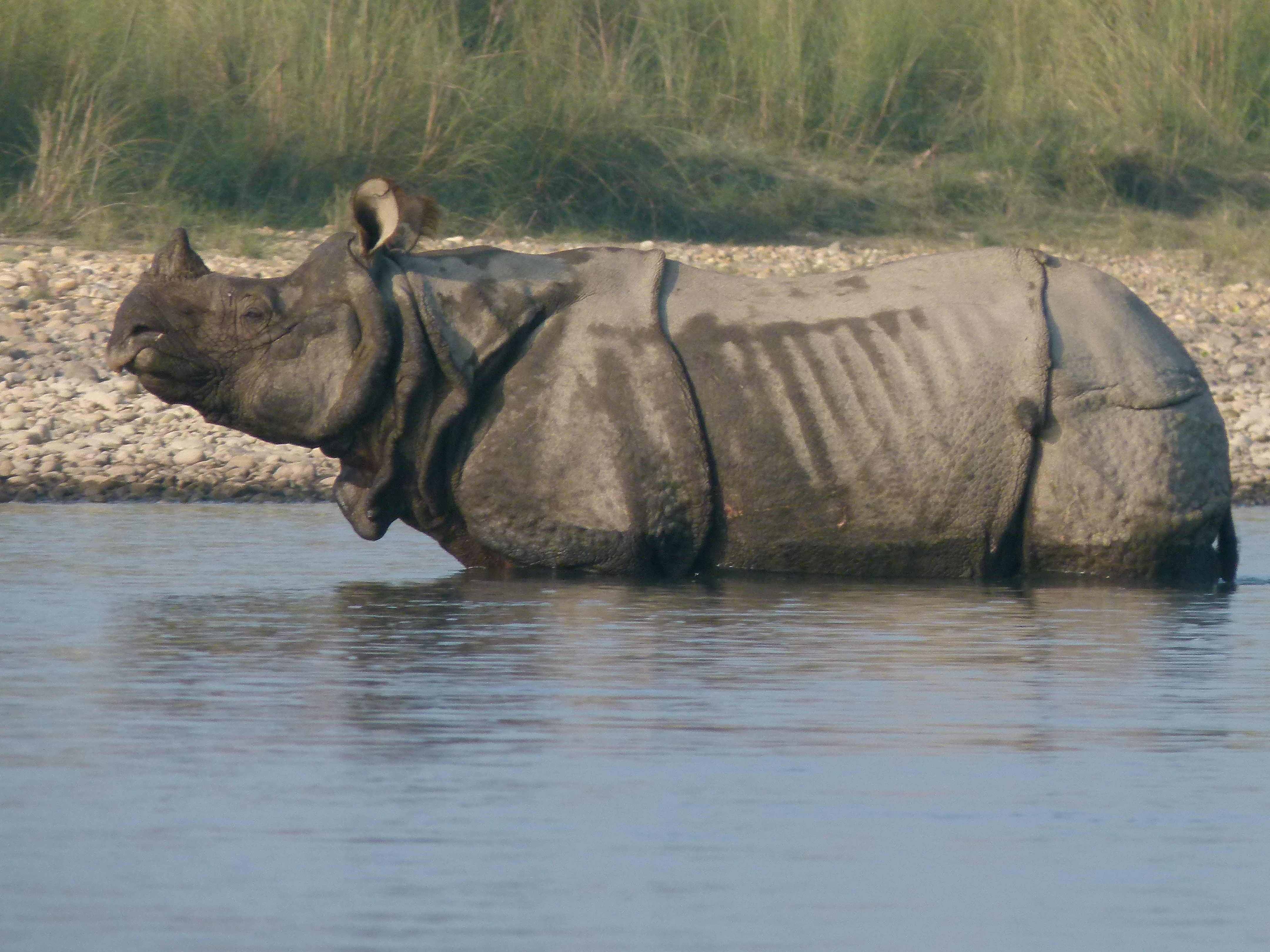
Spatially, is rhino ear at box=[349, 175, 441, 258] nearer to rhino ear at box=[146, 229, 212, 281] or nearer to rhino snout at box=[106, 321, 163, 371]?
rhino ear at box=[146, 229, 212, 281]

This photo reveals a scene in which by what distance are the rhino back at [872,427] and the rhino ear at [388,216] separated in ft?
2.56

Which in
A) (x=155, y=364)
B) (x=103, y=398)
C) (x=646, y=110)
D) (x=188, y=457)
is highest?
(x=646, y=110)

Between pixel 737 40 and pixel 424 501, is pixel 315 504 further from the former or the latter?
pixel 737 40

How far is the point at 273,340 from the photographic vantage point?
757 centimetres

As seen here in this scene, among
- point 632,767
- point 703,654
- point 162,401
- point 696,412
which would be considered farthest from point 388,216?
point 632,767

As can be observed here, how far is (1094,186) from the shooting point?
1566cm

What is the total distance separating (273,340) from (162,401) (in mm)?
2336

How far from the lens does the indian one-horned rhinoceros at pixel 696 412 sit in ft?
24.6

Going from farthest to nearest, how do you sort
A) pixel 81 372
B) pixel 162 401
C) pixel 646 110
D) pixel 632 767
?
1. pixel 646 110
2. pixel 81 372
3. pixel 162 401
4. pixel 632 767

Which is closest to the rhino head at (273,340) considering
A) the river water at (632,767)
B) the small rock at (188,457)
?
the river water at (632,767)

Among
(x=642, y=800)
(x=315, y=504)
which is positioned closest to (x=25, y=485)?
(x=315, y=504)

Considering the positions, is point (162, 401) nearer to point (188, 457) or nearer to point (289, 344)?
point (188, 457)

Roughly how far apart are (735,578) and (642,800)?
129 inches

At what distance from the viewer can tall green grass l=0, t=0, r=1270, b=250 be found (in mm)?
14102
